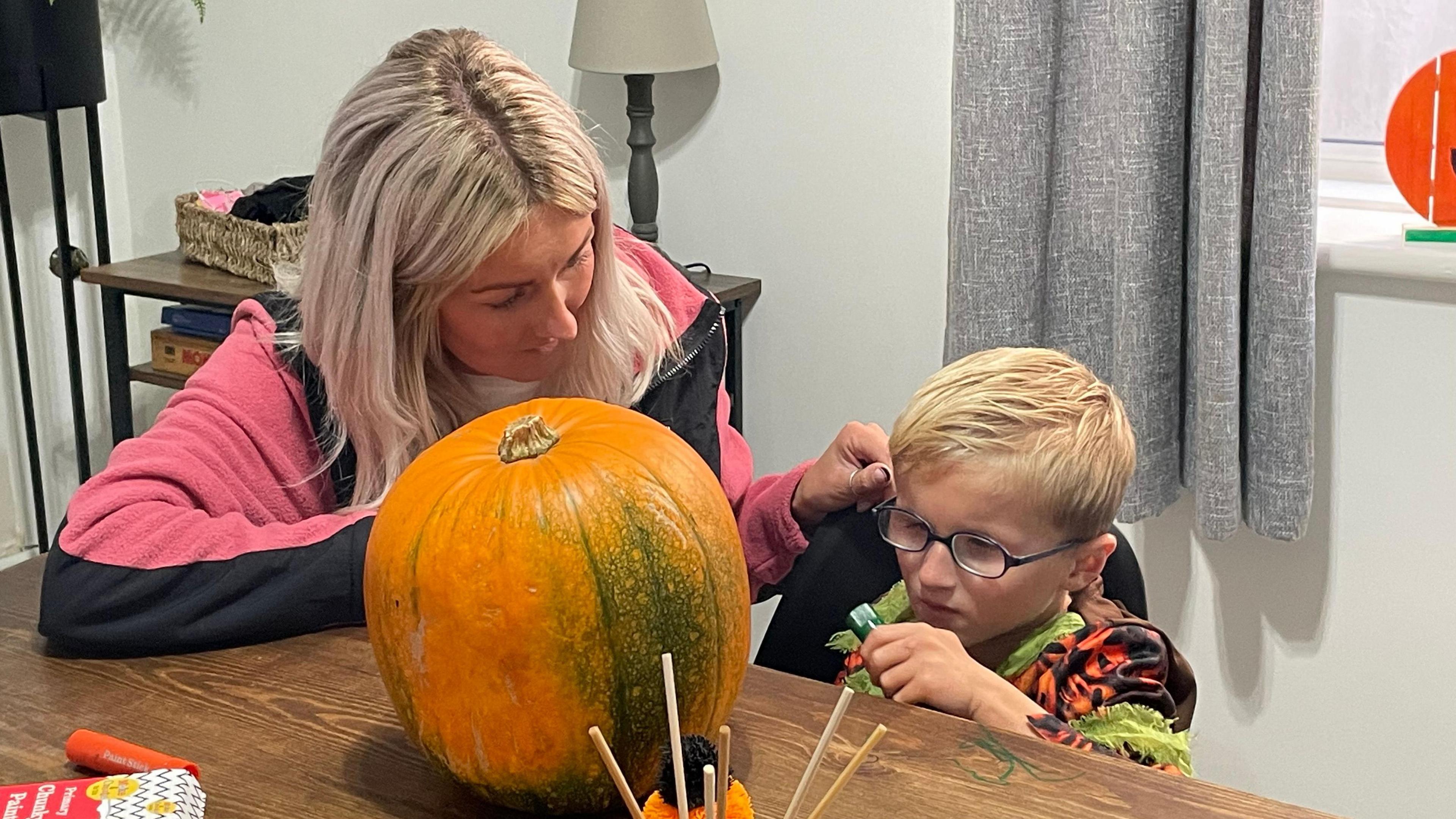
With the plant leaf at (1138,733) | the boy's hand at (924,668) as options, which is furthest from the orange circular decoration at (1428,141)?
the boy's hand at (924,668)

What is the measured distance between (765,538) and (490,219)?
44 centimetres

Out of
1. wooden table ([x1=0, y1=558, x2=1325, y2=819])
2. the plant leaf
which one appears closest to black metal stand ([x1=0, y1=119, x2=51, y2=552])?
wooden table ([x1=0, y1=558, x2=1325, y2=819])

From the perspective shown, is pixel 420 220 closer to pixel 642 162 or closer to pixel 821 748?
pixel 821 748

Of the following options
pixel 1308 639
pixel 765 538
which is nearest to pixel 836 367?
pixel 1308 639

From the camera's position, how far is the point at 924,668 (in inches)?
39.7

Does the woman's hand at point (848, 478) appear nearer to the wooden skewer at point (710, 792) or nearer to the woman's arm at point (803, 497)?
the woman's arm at point (803, 497)

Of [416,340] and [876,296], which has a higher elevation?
[416,340]

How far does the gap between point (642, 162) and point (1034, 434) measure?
133cm

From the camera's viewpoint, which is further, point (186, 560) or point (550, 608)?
point (186, 560)

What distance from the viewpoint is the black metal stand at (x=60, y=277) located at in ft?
8.91

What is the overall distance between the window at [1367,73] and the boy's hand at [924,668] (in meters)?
1.32

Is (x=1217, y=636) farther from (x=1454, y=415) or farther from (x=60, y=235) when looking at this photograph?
(x=60, y=235)

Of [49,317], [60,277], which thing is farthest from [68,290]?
[49,317]

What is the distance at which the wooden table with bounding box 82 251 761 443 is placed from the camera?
7.73ft
